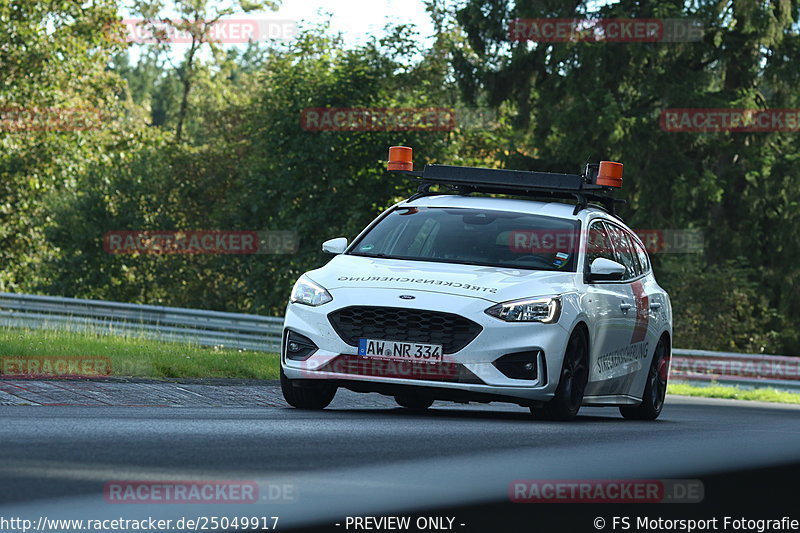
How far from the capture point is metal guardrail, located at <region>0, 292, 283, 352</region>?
103ft

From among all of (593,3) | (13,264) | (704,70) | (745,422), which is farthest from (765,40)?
(745,422)

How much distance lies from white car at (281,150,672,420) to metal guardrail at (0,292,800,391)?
17342mm

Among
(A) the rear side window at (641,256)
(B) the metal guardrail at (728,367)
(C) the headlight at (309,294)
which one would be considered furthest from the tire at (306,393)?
(B) the metal guardrail at (728,367)

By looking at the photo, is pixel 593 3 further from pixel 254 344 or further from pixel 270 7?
pixel 270 7

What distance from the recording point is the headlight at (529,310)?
35.6 ft

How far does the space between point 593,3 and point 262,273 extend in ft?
38.1

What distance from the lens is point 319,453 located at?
25.6ft

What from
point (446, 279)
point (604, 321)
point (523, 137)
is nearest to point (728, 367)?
point (523, 137)

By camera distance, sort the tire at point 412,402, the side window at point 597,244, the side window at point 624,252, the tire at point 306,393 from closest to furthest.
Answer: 1. the tire at point 306,393
2. the side window at point 597,244
3. the side window at point 624,252
4. the tire at point 412,402

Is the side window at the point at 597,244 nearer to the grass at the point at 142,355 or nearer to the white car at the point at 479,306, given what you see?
the white car at the point at 479,306

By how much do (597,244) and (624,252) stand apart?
3.14 ft

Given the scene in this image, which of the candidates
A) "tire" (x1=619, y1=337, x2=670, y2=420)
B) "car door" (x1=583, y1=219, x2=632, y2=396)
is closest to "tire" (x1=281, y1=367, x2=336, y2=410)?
"car door" (x1=583, y1=219, x2=632, y2=396)

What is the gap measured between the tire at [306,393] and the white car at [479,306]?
0.5 inches

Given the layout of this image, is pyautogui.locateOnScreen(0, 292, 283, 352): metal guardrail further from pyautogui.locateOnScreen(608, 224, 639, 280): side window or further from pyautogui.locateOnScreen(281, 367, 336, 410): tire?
pyautogui.locateOnScreen(281, 367, 336, 410): tire
